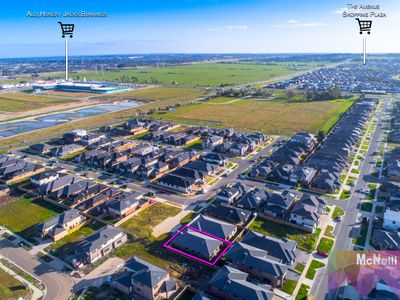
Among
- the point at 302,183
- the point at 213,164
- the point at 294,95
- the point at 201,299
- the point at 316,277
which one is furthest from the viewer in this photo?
the point at 294,95

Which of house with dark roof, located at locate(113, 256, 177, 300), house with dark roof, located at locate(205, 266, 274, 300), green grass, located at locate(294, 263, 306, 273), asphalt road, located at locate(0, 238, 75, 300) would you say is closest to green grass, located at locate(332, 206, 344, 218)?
green grass, located at locate(294, 263, 306, 273)

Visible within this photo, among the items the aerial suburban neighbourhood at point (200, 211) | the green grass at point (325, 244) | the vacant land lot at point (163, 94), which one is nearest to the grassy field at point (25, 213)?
the aerial suburban neighbourhood at point (200, 211)

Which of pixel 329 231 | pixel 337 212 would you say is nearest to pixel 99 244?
pixel 329 231

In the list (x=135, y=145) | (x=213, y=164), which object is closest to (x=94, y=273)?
(x=213, y=164)

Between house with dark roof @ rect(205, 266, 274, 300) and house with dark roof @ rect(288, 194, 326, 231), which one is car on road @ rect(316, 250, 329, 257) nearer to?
house with dark roof @ rect(288, 194, 326, 231)

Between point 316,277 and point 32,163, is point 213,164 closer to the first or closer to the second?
point 316,277

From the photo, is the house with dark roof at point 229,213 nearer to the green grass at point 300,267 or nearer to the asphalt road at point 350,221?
the green grass at point 300,267

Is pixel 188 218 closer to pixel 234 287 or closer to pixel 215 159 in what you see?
pixel 234 287
